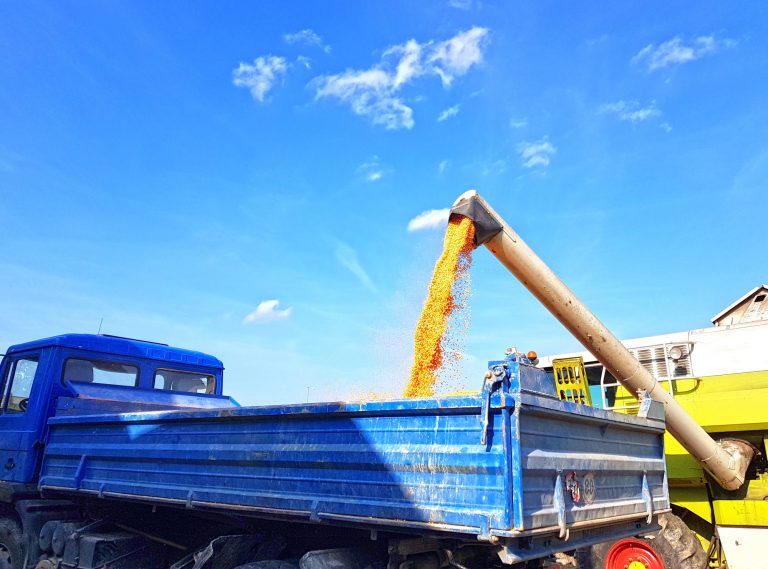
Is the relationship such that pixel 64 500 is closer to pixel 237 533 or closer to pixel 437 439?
pixel 237 533

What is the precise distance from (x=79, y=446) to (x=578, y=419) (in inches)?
202

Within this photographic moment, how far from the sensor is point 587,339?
211 inches

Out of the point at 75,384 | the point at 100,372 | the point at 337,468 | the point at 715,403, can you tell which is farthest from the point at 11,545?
the point at 715,403

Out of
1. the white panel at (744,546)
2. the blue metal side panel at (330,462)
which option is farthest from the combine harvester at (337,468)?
the white panel at (744,546)

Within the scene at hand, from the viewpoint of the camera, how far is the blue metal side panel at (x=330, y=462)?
3281mm

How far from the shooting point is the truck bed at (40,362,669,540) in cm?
322

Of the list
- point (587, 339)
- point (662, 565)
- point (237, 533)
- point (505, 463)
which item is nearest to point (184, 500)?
point (237, 533)

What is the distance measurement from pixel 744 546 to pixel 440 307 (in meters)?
4.77

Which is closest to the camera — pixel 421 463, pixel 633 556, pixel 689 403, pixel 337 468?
pixel 421 463

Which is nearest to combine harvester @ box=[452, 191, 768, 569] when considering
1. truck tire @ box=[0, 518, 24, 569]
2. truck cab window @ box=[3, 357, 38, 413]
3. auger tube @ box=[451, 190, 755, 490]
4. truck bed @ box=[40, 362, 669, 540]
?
auger tube @ box=[451, 190, 755, 490]

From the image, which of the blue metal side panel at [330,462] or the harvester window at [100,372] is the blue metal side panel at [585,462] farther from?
the harvester window at [100,372]

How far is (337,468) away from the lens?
3809mm

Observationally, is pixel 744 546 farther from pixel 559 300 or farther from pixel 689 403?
pixel 559 300

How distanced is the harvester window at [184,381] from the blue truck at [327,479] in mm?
924
